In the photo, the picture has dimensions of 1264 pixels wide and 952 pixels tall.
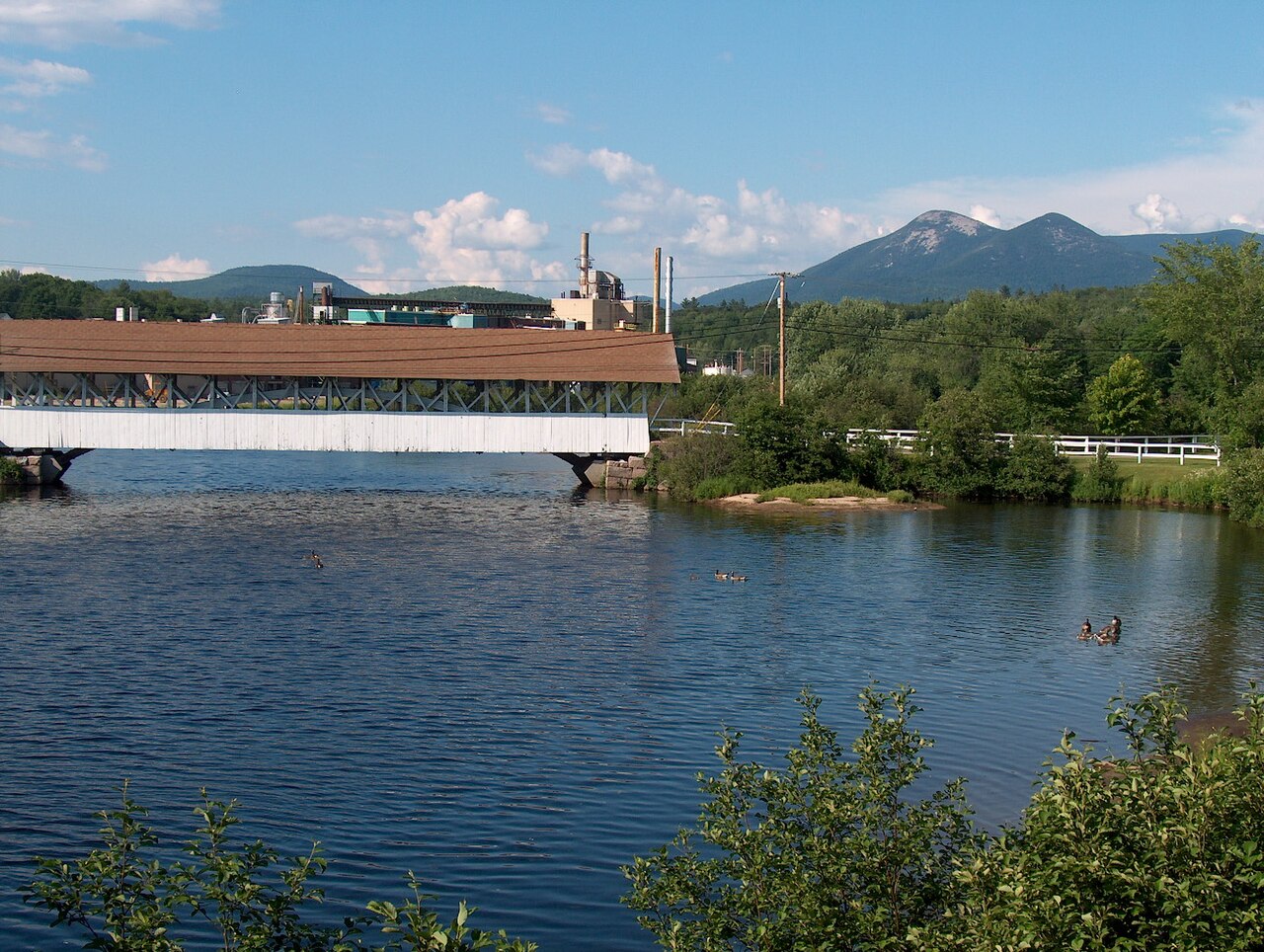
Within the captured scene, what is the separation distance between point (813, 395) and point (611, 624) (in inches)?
1806

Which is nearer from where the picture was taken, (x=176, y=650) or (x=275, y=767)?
(x=275, y=767)

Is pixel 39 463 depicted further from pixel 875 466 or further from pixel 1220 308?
pixel 1220 308

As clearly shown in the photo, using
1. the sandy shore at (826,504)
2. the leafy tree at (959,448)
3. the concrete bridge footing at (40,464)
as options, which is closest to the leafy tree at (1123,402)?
the leafy tree at (959,448)

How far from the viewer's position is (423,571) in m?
34.8

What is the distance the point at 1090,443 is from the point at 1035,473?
762 centimetres

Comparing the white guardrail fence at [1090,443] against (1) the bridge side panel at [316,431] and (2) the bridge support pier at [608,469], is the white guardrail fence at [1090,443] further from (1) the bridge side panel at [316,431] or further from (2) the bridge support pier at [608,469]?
(1) the bridge side panel at [316,431]

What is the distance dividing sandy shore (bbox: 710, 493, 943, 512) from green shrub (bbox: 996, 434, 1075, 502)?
4.52 meters

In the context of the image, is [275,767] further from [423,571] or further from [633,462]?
[633,462]

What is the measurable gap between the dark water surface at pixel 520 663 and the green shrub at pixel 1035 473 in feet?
27.0

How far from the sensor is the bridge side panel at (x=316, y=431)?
53875 mm

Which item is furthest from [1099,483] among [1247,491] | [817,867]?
[817,867]

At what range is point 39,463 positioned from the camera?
5447 centimetres

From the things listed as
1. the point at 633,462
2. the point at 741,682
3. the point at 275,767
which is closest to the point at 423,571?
the point at 741,682

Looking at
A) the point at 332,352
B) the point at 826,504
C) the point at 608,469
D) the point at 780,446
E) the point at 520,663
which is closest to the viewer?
the point at 520,663
